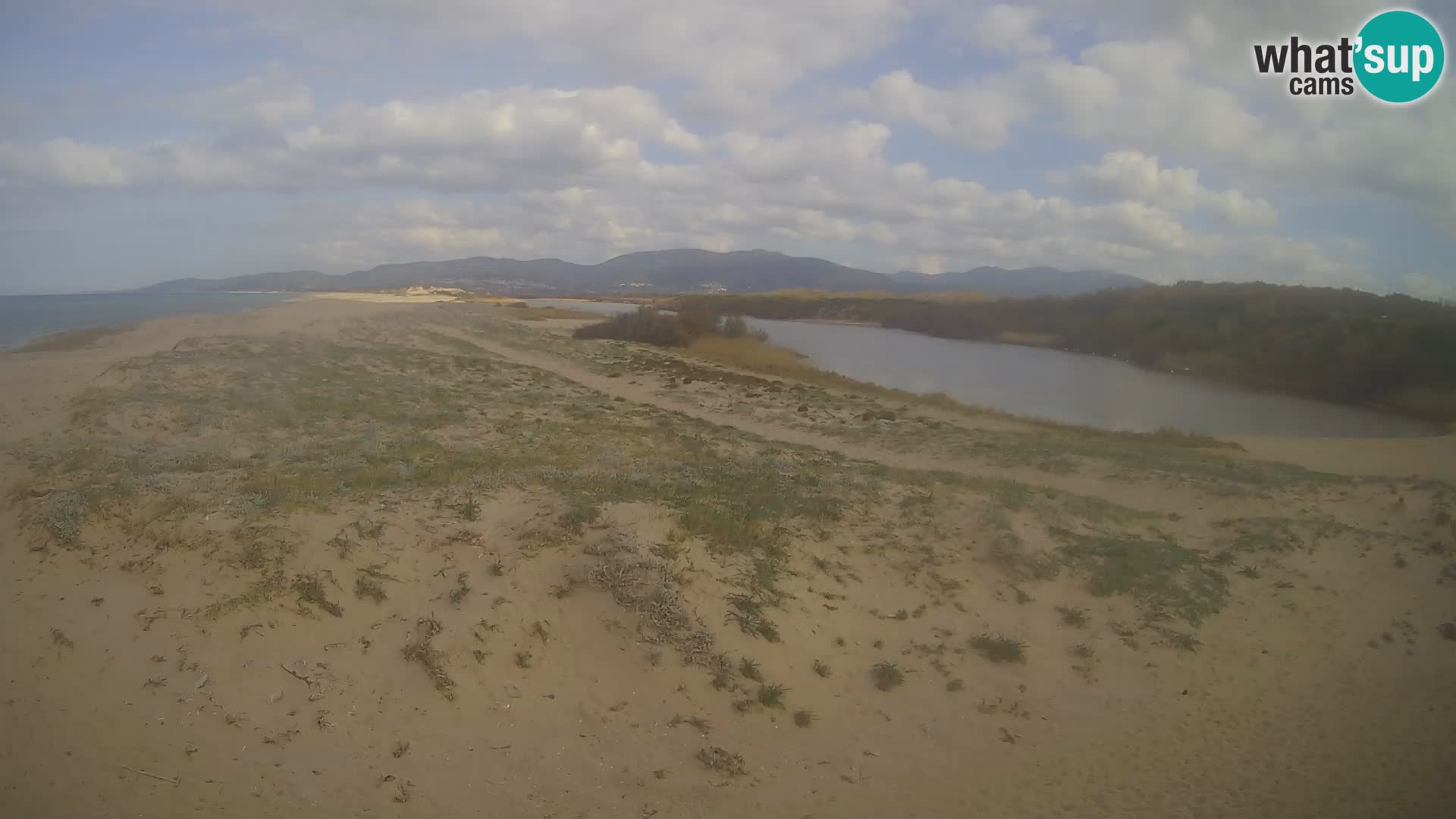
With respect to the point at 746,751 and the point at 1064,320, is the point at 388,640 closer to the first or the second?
the point at 746,751

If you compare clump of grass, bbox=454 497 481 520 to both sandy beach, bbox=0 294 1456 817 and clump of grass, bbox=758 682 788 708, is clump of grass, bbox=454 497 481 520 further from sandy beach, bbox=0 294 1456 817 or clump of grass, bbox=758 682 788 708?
clump of grass, bbox=758 682 788 708

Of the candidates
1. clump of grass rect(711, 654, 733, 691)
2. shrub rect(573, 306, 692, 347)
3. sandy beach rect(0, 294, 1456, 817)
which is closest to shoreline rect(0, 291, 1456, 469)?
sandy beach rect(0, 294, 1456, 817)

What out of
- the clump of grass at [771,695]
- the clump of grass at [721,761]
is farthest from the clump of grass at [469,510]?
the clump of grass at [721,761]

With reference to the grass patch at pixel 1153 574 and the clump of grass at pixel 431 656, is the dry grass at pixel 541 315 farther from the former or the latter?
the clump of grass at pixel 431 656

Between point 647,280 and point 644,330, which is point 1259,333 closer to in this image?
point 644,330

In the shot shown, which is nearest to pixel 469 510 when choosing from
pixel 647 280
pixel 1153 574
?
pixel 1153 574

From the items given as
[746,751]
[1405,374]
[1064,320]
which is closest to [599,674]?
[746,751]
